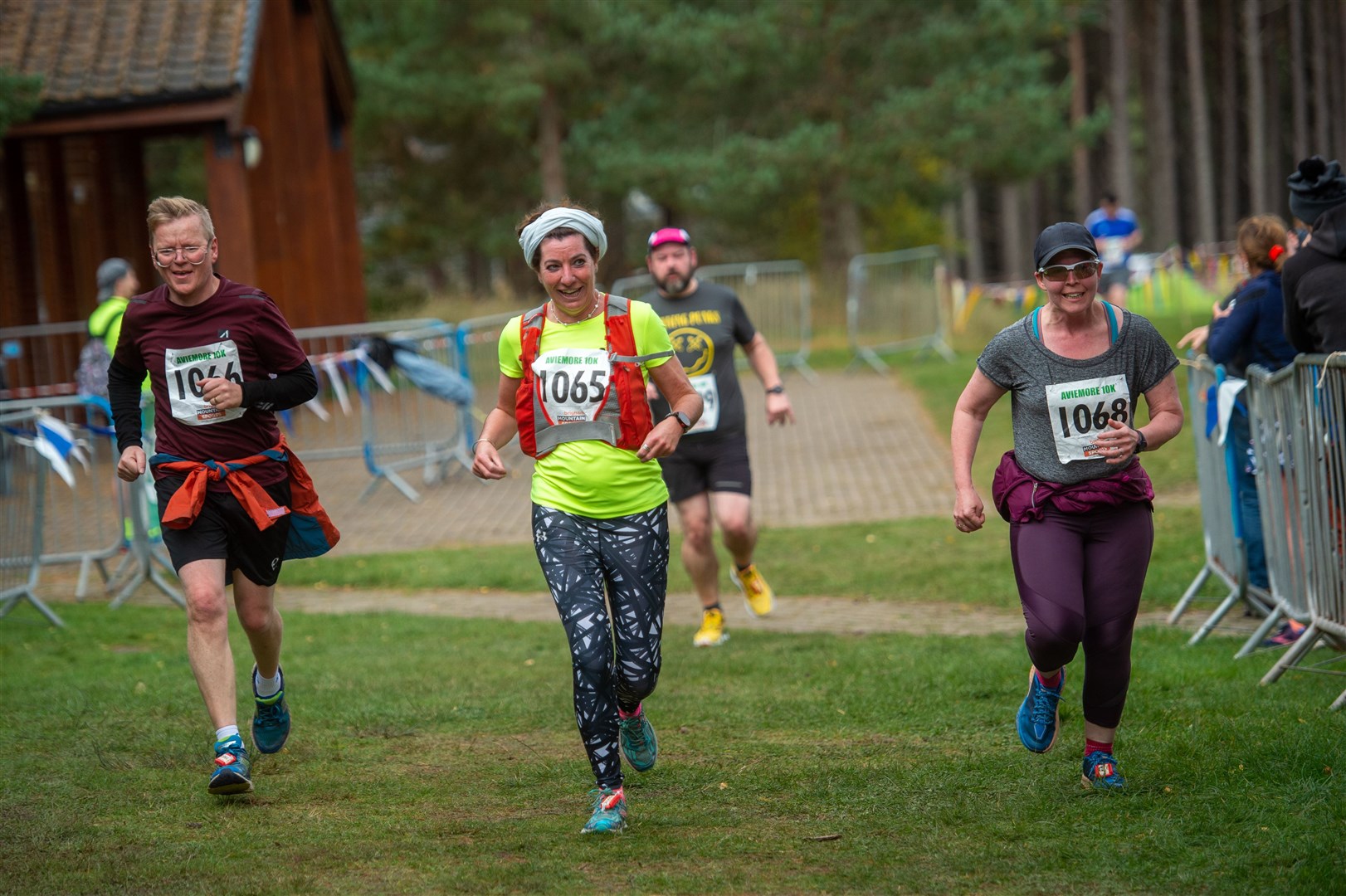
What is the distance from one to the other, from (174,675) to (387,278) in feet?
102

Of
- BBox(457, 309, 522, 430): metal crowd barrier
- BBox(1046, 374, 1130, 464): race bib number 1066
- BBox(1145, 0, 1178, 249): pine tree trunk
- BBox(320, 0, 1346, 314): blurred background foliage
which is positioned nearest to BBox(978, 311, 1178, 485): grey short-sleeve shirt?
BBox(1046, 374, 1130, 464): race bib number 1066

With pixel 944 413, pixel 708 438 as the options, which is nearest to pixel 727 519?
pixel 708 438

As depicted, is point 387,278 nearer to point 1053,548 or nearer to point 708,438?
point 708,438

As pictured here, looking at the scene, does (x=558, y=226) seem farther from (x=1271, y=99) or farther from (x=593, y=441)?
(x=1271, y=99)

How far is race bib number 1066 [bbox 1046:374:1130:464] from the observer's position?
16.5 ft

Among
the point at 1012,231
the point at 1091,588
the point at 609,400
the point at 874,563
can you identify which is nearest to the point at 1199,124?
the point at 1012,231

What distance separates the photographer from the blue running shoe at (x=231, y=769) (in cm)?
527

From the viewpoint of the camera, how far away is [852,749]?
600 cm

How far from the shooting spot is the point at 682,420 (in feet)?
17.1

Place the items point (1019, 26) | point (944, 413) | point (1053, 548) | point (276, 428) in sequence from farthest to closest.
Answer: point (1019, 26), point (944, 413), point (276, 428), point (1053, 548)

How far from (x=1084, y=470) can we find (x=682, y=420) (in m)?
1.34

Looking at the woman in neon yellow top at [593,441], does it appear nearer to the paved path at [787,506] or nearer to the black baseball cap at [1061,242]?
the black baseball cap at [1061,242]

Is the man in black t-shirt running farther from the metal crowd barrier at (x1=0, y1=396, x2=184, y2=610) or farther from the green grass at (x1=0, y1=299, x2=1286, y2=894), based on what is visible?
the metal crowd barrier at (x1=0, y1=396, x2=184, y2=610)

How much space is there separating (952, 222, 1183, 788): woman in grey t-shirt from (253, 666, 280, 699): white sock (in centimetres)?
275
